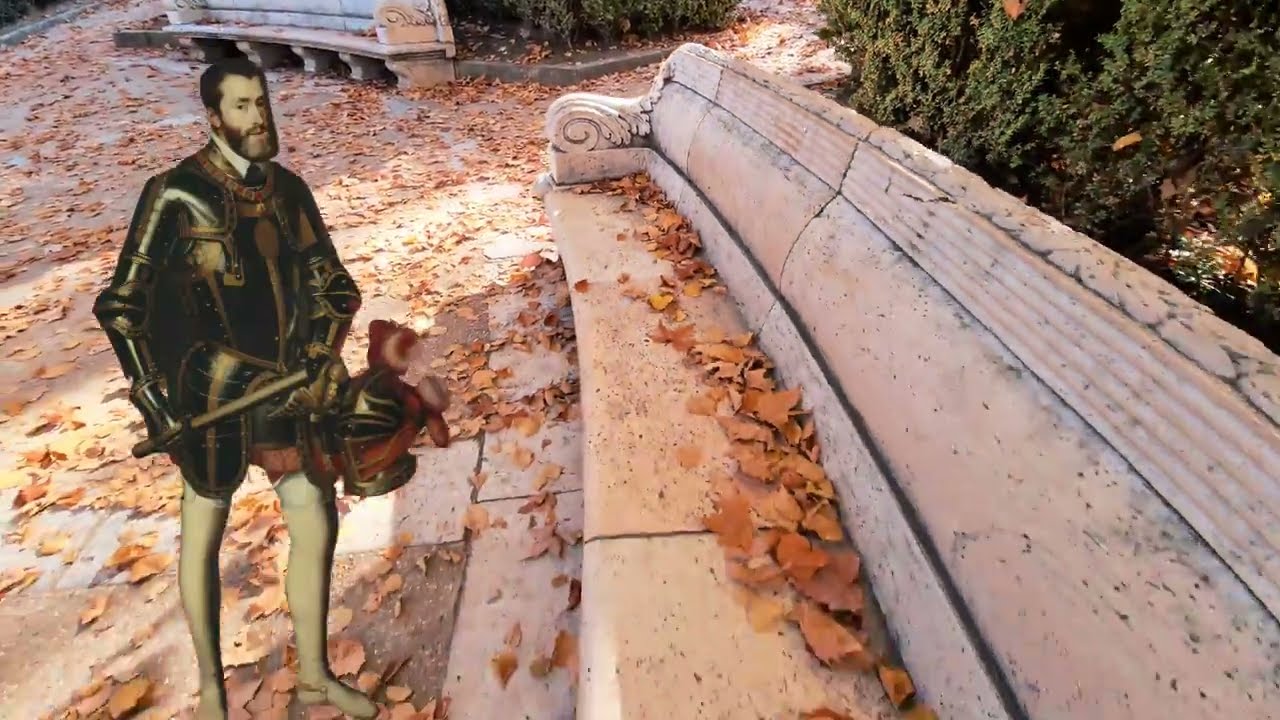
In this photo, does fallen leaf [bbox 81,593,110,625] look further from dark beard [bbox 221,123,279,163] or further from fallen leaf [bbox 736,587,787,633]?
fallen leaf [bbox 736,587,787,633]

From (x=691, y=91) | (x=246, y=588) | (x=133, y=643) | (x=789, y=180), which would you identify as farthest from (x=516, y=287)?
(x=133, y=643)

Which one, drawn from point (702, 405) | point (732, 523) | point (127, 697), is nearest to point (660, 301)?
point (702, 405)

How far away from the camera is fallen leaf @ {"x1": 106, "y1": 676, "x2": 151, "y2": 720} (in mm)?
1803

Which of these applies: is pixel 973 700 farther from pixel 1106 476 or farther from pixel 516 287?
pixel 516 287

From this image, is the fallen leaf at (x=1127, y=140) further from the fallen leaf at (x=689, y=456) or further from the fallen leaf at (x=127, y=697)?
the fallen leaf at (x=127, y=697)

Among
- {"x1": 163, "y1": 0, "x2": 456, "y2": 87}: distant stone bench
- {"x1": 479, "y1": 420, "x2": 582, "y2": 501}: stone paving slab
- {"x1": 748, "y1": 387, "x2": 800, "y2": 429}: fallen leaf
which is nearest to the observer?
{"x1": 748, "y1": 387, "x2": 800, "y2": 429}: fallen leaf

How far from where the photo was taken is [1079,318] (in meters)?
1.33

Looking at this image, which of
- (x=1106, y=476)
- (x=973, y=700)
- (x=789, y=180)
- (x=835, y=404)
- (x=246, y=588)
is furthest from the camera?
(x=789, y=180)

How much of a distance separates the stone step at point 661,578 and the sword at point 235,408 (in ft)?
2.72

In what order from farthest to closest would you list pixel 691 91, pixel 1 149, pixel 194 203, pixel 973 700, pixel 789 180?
pixel 1 149
pixel 691 91
pixel 789 180
pixel 194 203
pixel 973 700

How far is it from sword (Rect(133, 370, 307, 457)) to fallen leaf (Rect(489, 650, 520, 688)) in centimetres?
92

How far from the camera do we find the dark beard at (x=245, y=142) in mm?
1438

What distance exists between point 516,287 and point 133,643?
2.45m

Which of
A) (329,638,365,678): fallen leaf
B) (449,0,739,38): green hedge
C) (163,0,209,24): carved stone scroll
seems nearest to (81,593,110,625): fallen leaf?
(329,638,365,678): fallen leaf
